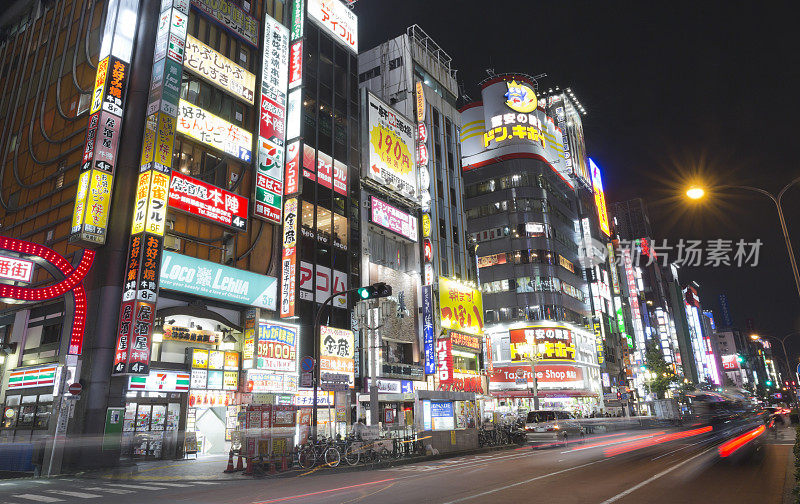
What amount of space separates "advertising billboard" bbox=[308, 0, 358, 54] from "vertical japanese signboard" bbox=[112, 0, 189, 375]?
13.9 metres

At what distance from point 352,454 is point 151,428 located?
10.3 meters

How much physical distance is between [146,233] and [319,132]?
16.7 meters

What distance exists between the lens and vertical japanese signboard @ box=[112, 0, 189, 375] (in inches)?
853

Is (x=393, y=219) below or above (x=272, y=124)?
below

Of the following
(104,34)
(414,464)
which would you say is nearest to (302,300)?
(414,464)

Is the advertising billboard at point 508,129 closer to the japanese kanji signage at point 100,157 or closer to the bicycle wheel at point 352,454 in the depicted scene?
the japanese kanji signage at point 100,157

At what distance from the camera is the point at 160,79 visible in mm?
25578

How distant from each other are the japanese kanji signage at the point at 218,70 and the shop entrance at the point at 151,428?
1756 centimetres

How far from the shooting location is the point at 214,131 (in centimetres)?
2819

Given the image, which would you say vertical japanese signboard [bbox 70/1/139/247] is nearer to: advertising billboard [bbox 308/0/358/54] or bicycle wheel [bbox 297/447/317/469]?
bicycle wheel [bbox 297/447/317/469]

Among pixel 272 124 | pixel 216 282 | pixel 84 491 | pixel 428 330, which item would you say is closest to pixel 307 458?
pixel 84 491

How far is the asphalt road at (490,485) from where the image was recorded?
11.5 meters

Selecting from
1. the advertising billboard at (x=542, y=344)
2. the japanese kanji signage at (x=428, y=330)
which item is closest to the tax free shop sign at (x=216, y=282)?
the japanese kanji signage at (x=428, y=330)

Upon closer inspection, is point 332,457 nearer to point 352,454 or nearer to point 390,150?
point 352,454
